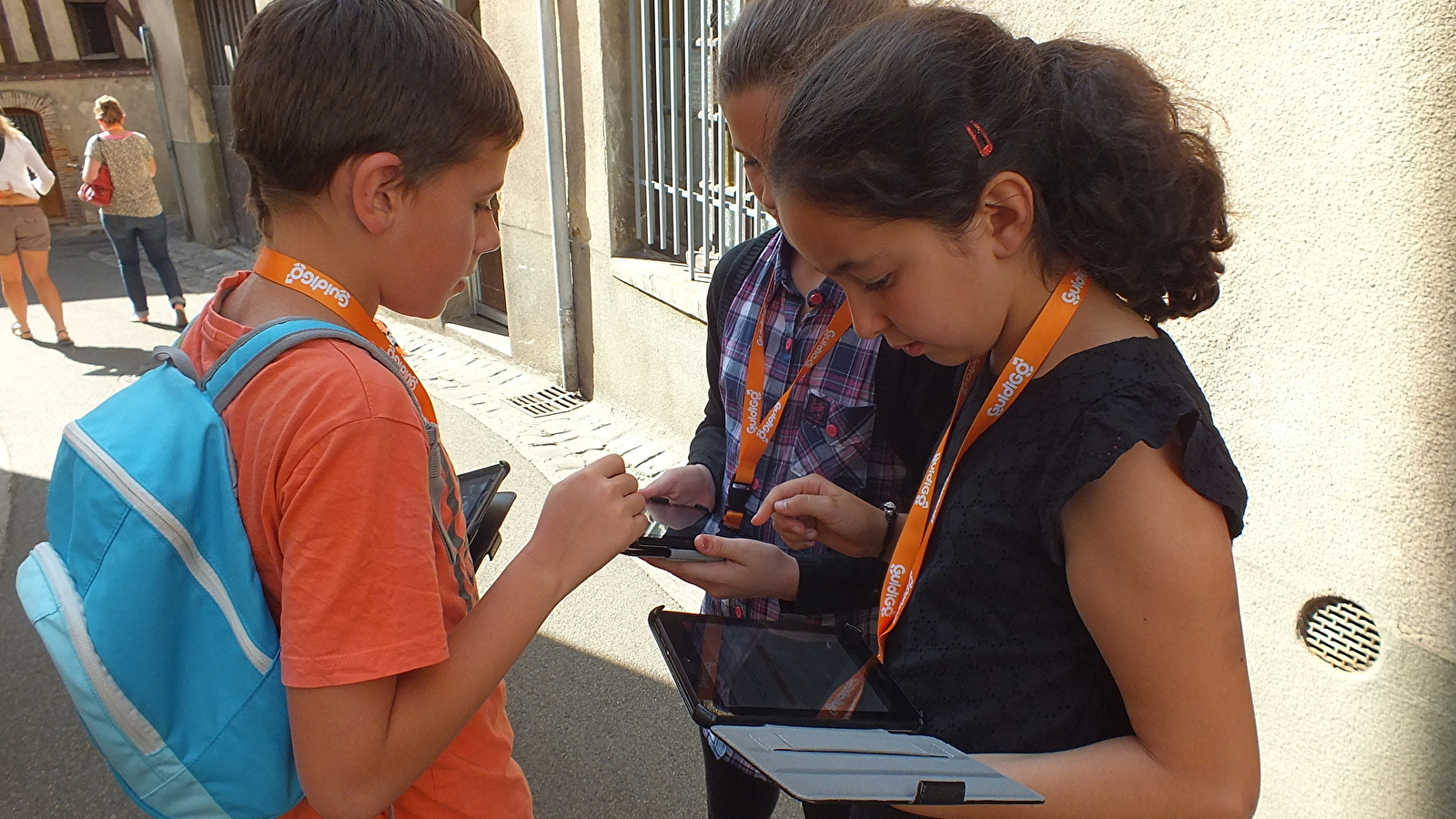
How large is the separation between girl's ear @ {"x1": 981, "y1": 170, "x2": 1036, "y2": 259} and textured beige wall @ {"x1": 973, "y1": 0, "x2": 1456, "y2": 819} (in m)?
1.10

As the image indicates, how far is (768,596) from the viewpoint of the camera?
5.70 feet

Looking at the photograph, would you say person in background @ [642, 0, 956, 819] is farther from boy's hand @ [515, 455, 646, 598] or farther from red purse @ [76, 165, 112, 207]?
red purse @ [76, 165, 112, 207]

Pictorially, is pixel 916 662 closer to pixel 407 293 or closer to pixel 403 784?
pixel 403 784

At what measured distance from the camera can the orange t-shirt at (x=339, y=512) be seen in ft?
3.43

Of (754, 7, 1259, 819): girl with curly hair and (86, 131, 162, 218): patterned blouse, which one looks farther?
(86, 131, 162, 218): patterned blouse

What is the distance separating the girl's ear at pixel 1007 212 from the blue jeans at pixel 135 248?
882cm

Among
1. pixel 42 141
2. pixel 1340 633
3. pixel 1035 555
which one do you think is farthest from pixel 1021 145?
pixel 42 141

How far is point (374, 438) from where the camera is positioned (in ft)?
3.49

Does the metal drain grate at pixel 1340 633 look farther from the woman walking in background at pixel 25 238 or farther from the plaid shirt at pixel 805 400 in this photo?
the woman walking in background at pixel 25 238

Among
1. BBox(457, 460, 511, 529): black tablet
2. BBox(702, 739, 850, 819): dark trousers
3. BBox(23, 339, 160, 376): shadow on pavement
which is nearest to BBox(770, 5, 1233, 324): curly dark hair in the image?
BBox(457, 460, 511, 529): black tablet

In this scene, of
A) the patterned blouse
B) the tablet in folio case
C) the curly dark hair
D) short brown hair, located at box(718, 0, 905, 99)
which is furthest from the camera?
the patterned blouse

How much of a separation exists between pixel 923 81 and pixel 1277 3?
143 cm

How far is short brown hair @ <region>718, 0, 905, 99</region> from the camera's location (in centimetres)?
157

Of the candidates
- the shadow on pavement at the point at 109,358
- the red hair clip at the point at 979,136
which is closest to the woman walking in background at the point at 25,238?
the shadow on pavement at the point at 109,358
